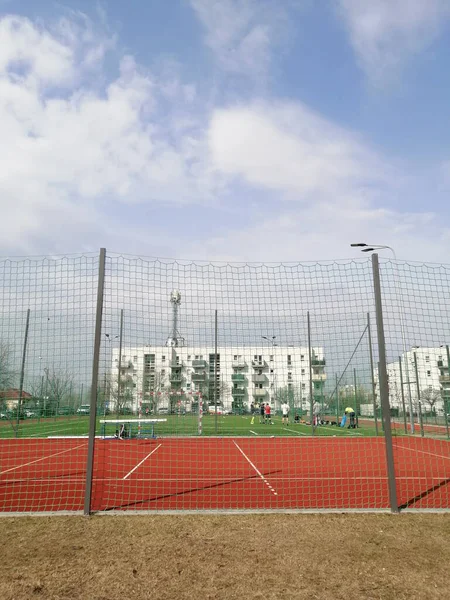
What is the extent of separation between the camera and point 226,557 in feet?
13.7

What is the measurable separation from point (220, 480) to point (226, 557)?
5086mm

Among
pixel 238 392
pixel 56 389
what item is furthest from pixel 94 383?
pixel 238 392

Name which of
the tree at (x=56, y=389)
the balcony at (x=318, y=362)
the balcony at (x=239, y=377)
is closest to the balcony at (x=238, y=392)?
the balcony at (x=239, y=377)

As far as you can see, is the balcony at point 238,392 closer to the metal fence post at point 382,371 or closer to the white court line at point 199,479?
the white court line at point 199,479

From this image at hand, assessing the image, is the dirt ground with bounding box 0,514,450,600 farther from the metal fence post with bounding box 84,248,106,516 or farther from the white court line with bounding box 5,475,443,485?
the white court line with bounding box 5,475,443,485

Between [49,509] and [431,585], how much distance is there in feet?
17.0

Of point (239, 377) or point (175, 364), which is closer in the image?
point (239, 377)

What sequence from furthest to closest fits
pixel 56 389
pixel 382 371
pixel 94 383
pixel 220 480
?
pixel 220 480, pixel 56 389, pixel 382 371, pixel 94 383

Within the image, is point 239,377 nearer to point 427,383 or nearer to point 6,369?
point 6,369

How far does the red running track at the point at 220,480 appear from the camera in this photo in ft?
22.1

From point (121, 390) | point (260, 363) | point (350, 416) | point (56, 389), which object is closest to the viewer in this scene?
point (56, 389)

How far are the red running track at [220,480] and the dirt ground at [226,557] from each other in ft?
3.36

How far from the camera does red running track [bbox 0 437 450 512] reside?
6.74 m

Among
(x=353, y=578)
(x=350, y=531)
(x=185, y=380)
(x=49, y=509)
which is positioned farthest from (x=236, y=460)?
(x=353, y=578)
